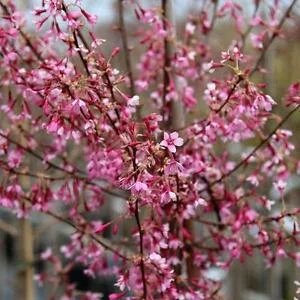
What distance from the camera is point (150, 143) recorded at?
1162 millimetres

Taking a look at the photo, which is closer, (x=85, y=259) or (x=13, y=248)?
(x=85, y=259)

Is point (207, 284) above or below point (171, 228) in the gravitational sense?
below

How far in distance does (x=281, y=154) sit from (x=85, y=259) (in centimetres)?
65

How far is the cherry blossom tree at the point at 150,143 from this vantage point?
1260 mm

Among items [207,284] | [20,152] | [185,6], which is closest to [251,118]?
[207,284]

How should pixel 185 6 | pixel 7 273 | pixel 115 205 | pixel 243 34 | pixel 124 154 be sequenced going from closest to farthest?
pixel 124 154 < pixel 243 34 < pixel 185 6 < pixel 115 205 < pixel 7 273

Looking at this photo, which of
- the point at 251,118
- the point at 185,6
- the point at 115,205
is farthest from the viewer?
the point at 115,205

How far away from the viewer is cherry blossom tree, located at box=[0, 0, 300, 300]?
1260 mm

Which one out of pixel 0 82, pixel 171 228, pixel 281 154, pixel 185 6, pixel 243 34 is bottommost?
A: pixel 171 228

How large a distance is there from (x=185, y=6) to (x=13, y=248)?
4.62 meters

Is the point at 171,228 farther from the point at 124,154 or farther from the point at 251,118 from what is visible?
the point at 124,154

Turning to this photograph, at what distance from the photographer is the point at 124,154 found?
128 centimetres

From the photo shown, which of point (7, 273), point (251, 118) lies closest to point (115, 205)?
point (7, 273)

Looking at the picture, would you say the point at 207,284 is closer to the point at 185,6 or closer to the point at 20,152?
the point at 20,152
